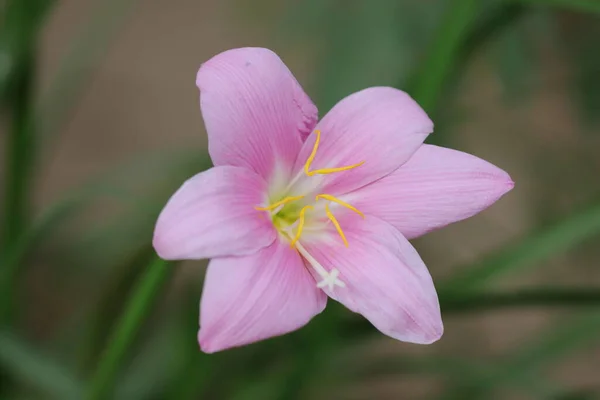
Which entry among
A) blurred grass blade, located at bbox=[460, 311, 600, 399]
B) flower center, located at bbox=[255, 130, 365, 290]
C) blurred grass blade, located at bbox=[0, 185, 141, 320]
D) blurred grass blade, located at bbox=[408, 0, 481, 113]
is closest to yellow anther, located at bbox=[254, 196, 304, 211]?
flower center, located at bbox=[255, 130, 365, 290]

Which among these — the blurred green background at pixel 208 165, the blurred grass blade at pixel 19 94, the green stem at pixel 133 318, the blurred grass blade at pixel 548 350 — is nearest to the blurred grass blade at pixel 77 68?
the blurred green background at pixel 208 165

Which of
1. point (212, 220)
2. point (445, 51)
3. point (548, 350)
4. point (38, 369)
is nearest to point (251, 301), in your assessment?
point (212, 220)

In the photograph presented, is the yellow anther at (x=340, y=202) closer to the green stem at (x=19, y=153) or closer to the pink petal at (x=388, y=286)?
the pink petal at (x=388, y=286)

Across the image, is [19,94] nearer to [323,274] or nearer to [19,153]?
[19,153]

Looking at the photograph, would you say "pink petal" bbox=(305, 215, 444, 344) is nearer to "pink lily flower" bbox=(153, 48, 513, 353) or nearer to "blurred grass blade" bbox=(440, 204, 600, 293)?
"pink lily flower" bbox=(153, 48, 513, 353)

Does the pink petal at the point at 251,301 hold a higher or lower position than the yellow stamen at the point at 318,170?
lower

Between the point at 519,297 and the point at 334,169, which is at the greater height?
the point at 334,169
